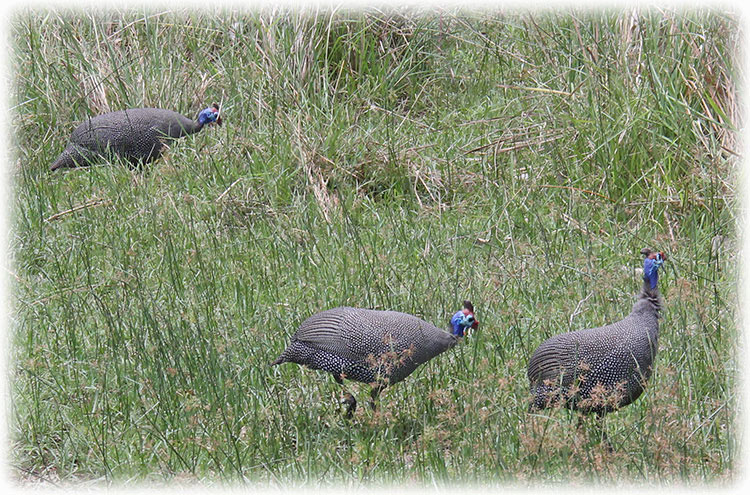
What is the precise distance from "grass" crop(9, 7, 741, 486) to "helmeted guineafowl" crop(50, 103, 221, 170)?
0.11 m

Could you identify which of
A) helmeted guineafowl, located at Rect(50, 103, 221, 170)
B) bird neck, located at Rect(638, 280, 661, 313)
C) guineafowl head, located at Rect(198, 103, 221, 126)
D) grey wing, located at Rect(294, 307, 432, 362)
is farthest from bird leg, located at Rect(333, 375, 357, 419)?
guineafowl head, located at Rect(198, 103, 221, 126)

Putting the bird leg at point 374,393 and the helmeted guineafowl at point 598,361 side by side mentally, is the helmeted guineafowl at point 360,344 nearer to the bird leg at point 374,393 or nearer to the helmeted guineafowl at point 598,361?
the bird leg at point 374,393

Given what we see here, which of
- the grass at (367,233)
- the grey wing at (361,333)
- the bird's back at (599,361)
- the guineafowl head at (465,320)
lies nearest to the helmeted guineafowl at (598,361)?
the bird's back at (599,361)

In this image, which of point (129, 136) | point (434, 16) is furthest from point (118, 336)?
point (434, 16)

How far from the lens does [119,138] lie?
6328 millimetres

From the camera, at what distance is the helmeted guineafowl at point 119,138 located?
20.8 ft

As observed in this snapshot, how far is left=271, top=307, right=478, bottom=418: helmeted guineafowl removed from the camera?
3840mm

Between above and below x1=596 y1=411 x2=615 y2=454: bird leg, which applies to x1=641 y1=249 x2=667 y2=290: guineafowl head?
above

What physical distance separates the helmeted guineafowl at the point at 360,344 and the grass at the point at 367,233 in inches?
4.3

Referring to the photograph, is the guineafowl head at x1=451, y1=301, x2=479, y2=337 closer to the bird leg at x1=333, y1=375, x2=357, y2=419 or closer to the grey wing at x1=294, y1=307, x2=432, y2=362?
the grey wing at x1=294, y1=307, x2=432, y2=362

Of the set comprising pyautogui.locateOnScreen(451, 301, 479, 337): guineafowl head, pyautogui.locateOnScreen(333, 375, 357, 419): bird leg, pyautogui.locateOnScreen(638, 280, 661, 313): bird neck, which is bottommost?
pyautogui.locateOnScreen(333, 375, 357, 419): bird leg

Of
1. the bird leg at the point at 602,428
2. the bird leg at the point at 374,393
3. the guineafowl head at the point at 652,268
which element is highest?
the guineafowl head at the point at 652,268

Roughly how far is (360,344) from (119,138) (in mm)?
3029

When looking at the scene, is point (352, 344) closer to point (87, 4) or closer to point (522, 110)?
point (522, 110)
